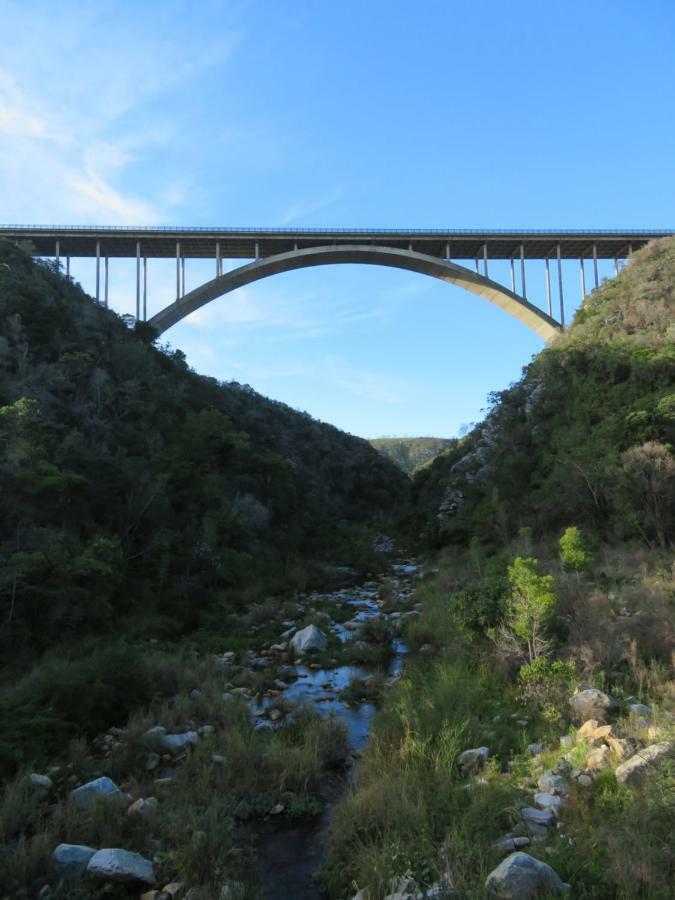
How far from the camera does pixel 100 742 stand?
313 inches

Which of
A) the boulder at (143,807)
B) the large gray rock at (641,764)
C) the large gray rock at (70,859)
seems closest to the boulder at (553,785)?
the large gray rock at (641,764)

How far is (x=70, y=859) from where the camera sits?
521 cm

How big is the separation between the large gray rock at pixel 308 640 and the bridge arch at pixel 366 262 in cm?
2601

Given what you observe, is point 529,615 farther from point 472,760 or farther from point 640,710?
point 472,760

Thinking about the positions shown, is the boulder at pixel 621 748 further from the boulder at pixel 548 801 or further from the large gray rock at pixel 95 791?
the large gray rock at pixel 95 791

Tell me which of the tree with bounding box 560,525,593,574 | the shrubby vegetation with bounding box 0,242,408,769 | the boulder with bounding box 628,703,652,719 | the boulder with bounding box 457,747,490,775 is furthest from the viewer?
the tree with bounding box 560,525,593,574

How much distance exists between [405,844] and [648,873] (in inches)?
76.6

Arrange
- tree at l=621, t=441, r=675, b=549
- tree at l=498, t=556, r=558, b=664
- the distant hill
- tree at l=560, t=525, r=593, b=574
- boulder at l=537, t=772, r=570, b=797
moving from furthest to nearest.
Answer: the distant hill < tree at l=621, t=441, r=675, b=549 < tree at l=560, t=525, r=593, b=574 < tree at l=498, t=556, r=558, b=664 < boulder at l=537, t=772, r=570, b=797

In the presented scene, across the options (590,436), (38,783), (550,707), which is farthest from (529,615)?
(590,436)

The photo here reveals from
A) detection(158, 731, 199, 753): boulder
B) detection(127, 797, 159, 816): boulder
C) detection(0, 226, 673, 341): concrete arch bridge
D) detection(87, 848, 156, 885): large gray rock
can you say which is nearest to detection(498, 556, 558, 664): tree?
detection(158, 731, 199, 753): boulder

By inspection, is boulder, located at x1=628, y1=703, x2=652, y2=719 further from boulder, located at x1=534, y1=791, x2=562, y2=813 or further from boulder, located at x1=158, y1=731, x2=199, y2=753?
boulder, located at x1=158, y1=731, x2=199, y2=753

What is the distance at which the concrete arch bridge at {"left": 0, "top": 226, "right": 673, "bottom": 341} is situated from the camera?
114 feet

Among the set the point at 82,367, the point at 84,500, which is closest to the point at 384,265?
the point at 82,367

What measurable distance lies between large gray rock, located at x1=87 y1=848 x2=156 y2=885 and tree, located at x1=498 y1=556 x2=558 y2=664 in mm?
5681
